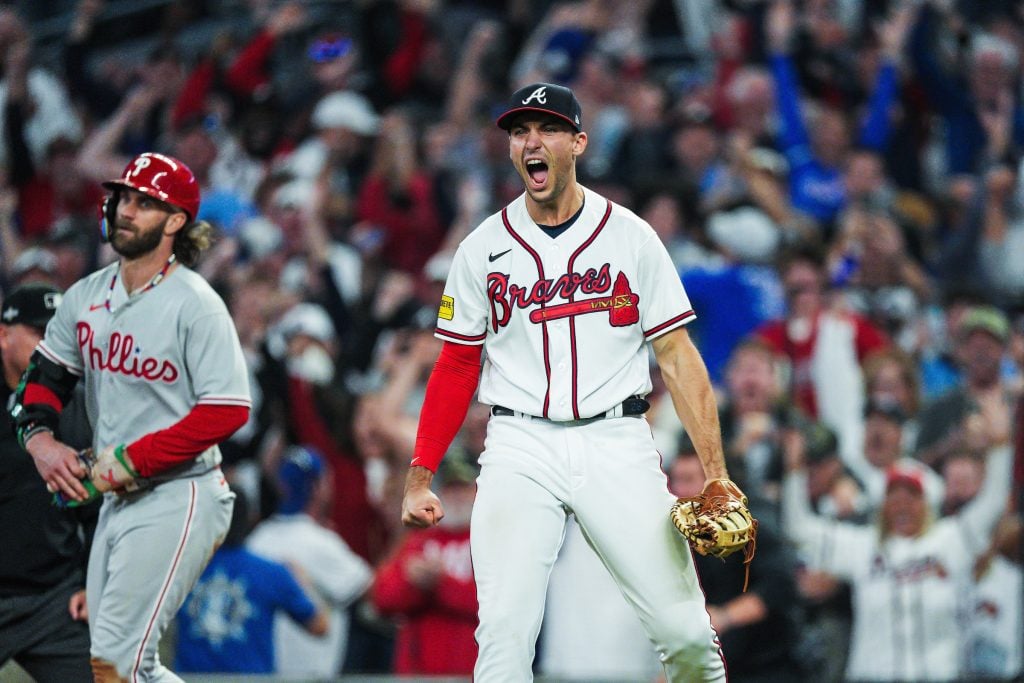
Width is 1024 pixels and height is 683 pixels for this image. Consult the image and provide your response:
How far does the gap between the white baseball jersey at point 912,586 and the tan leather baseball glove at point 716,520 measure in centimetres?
326

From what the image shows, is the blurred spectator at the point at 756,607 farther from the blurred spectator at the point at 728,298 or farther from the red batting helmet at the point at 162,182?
the red batting helmet at the point at 162,182

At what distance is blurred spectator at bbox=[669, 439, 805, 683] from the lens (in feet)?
23.7

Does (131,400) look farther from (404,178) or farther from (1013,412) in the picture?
(404,178)

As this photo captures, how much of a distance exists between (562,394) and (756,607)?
2.49m

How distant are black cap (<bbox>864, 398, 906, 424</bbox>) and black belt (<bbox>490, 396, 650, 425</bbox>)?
3669 mm

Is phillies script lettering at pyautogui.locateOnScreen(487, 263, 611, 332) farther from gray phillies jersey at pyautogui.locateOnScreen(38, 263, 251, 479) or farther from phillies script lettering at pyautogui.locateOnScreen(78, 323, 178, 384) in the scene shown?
phillies script lettering at pyautogui.locateOnScreen(78, 323, 178, 384)

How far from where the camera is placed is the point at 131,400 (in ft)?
18.3

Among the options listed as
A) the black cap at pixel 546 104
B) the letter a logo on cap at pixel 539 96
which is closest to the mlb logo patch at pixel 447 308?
the black cap at pixel 546 104

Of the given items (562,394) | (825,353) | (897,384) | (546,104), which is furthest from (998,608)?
(546,104)

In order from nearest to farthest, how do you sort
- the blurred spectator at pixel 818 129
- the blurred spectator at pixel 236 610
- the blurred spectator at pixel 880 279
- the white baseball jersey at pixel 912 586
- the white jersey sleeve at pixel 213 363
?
the white jersey sleeve at pixel 213 363, the blurred spectator at pixel 236 610, the white baseball jersey at pixel 912 586, the blurred spectator at pixel 880 279, the blurred spectator at pixel 818 129

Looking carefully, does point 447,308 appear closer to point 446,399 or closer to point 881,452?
point 446,399

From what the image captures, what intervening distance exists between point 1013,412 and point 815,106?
11.4 feet

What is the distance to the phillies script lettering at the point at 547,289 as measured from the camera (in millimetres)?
5223

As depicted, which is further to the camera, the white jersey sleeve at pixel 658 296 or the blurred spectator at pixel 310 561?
the blurred spectator at pixel 310 561
